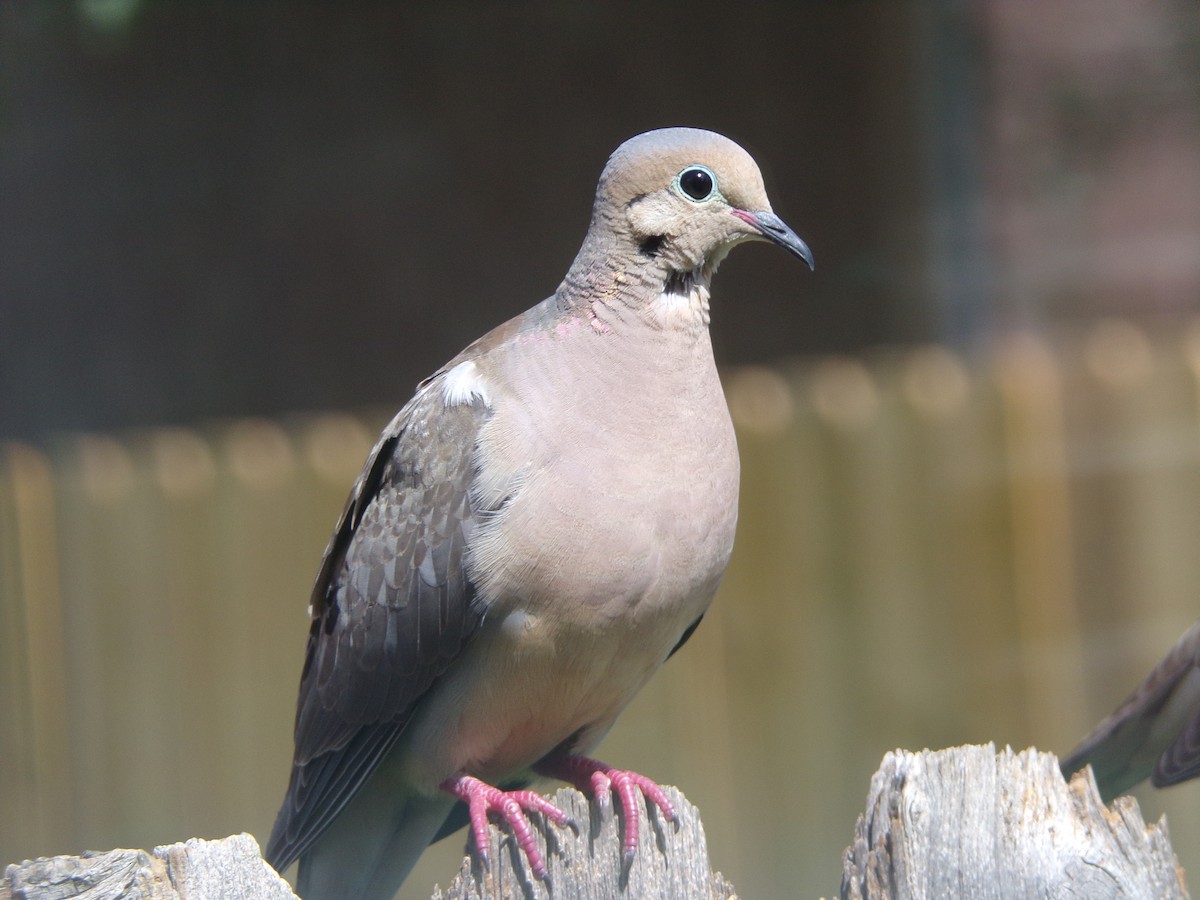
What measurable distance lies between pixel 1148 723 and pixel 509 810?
4.74 feet

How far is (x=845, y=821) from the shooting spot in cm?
470

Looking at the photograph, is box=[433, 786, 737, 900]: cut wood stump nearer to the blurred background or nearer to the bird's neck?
the bird's neck

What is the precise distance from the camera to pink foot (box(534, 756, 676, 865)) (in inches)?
73.7

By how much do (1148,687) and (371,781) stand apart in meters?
1.55

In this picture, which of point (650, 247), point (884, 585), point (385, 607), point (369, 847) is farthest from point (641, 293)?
point (884, 585)

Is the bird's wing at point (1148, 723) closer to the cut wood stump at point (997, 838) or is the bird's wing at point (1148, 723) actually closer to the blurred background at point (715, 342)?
the cut wood stump at point (997, 838)

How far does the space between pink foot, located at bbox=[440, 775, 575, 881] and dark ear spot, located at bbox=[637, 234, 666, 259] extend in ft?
2.90

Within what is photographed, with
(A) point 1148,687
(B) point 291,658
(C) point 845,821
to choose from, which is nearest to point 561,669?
(A) point 1148,687

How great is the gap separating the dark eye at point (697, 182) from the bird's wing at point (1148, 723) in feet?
4.36

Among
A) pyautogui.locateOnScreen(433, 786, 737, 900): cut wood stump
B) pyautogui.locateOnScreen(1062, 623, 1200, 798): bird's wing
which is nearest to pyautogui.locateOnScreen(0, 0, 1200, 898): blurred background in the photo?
pyautogui.locateOnScreen(1062, 623, 1200, 798): bird's wing

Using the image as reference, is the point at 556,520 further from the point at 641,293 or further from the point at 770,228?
the point at 770,228

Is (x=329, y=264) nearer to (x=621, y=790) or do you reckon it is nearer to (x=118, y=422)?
(x=118, y=422)

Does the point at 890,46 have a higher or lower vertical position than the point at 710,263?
higher

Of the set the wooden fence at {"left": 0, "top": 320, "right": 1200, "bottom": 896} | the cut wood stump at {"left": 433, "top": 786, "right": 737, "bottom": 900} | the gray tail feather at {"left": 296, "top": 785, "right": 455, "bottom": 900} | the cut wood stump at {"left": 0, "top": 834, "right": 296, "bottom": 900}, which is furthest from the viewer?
the wooden fence at {"left": 0, "top": 320, "right": 1200, "bottom": 896}
